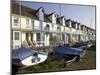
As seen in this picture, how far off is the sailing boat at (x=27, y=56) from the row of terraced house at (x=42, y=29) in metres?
0.08

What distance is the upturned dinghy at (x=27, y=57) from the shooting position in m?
2.66

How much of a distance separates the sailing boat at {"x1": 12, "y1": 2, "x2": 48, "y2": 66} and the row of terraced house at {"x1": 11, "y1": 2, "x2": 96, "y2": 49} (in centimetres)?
8

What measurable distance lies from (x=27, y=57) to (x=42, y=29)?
0.42 meters

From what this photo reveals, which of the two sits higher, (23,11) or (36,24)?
(23,11)

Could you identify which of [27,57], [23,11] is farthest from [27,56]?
[23,11]

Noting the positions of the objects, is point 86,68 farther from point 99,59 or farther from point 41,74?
point 41,74

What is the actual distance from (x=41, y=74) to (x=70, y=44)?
0.57 metres

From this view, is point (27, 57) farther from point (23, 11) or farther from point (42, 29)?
point (23, 11)

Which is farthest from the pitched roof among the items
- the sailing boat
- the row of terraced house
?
the sailing boat

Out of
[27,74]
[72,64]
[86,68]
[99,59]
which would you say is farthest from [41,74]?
[99,59]

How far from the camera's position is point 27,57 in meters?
2.71

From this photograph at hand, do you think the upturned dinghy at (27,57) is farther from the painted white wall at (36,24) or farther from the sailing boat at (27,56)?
the painted white wall at (36,24)

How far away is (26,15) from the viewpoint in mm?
2703

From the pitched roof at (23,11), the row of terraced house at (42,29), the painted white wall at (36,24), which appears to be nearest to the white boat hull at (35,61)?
the row of terraced house at (42,29)
